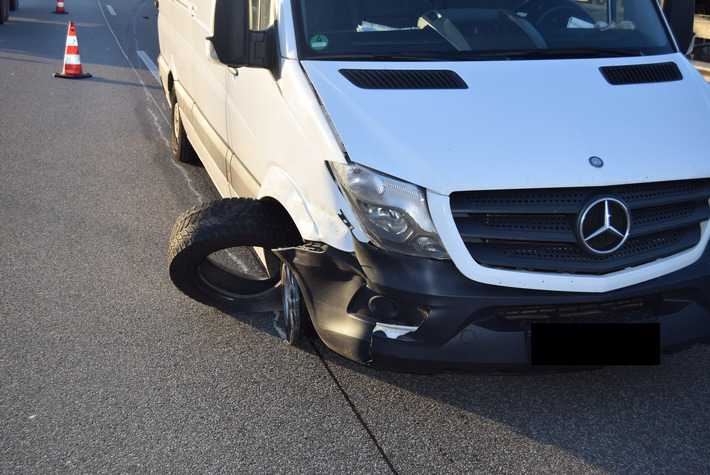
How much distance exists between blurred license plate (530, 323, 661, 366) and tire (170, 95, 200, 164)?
4.97 meters

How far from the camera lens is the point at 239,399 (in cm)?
434

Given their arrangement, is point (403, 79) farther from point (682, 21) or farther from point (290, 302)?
point (682, 21)

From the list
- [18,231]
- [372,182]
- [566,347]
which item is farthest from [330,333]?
[18,231]

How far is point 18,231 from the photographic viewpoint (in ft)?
Answer: 21.7

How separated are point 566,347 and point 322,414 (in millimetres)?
1053

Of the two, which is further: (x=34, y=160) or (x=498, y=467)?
(x=34, y=160)

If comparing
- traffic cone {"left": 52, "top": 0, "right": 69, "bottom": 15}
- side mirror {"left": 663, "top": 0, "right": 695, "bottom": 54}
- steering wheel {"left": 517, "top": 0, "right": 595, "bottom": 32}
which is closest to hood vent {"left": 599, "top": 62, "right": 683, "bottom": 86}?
steering wheel {"left": 517, "top": 0, "right": 595, "bottom": 32}

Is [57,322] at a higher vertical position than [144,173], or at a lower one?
higher

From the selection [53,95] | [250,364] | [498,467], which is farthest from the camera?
[53,95]

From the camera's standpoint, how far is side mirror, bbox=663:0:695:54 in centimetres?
549

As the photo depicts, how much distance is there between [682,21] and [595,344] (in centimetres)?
239

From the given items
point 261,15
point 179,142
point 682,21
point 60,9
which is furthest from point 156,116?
point 60,9

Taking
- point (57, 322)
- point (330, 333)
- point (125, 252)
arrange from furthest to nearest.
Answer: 1. point (125, 252)
2. point (57, 322)
3. point (330, 333)

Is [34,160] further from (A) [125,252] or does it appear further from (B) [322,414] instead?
(B) [322,414]
